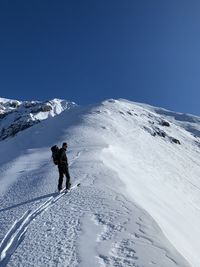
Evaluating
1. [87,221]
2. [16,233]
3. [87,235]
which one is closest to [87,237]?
[87,235]

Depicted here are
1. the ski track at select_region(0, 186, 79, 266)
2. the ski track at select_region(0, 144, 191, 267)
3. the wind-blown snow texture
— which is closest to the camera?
the ski track at select_region(0, 144, 191, 267)

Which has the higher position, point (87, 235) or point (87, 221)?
point (87, 221)

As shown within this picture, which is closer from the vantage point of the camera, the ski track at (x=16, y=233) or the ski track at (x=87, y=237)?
the ski track at (x=87, y=237)

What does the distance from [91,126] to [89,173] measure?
28318mm

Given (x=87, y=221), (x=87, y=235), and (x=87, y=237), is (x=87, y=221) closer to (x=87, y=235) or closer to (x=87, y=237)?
(x=87, y=235)

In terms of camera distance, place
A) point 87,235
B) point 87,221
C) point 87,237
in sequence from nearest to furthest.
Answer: point 87,237 < point 87,235 < point 87,221

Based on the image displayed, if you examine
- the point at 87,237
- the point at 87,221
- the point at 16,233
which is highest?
the point at 87,221

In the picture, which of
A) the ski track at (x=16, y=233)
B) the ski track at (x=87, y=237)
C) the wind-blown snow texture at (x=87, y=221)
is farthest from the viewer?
the ski track at (x=16, y=233)

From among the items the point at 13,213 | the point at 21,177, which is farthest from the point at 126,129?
the point at 13,213

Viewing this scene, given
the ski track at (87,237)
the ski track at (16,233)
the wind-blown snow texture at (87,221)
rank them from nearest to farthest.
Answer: the ski track at (87,237) < the wind-blown snow texture at (87,221) < the ski track at (16,233)

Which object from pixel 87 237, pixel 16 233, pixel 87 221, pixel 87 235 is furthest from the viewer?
pixel 87 221

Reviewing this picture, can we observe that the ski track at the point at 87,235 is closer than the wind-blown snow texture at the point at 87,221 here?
Yes

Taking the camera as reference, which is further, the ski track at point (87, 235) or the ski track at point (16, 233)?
the ski track at point (16, 233)

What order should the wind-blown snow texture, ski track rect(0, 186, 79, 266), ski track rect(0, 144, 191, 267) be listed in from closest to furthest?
ski track rect(0, 144, 191, 267) → the wind-blown snow texture → ski track rect(0, 186, 79, 266)
